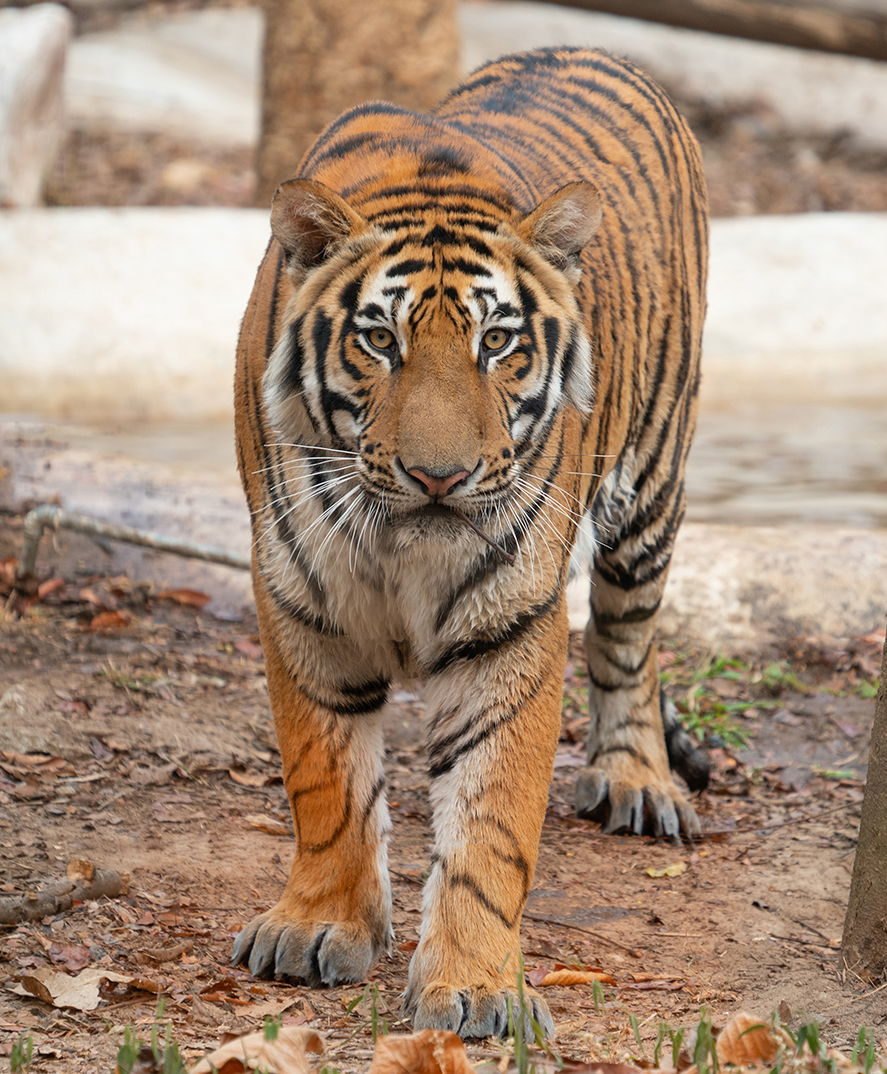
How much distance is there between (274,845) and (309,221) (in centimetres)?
151

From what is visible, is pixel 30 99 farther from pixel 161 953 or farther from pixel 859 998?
pixel 859 998

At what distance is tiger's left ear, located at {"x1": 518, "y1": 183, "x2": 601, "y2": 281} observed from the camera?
2527 millimetres

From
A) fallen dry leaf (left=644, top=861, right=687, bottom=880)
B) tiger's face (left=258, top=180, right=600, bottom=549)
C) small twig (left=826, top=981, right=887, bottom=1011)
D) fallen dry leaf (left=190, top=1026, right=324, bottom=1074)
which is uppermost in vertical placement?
tiger's face (left=258, top=180, right=600, bottom=549)

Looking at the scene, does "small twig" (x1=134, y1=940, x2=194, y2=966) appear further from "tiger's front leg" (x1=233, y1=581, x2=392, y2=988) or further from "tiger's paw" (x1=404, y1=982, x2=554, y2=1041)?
"tiger's paw" (x1=404, y1=982, x2=554, y2=1041)

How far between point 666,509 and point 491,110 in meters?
1.20

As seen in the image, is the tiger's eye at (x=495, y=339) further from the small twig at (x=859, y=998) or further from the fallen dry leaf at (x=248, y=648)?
the fallen dry leaf at (x=248, y=648)

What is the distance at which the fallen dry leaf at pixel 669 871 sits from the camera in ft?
11.0

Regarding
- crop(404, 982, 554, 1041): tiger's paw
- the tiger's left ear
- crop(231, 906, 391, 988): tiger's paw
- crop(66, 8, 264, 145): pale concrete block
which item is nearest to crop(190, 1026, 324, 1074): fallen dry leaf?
crop(404, 982, 554, 1041): tiger's paw

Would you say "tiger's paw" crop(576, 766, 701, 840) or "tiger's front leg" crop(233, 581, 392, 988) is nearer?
"tiger's front leg" crop(233, 581, 392, 988)

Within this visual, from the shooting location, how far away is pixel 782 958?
9.36ft

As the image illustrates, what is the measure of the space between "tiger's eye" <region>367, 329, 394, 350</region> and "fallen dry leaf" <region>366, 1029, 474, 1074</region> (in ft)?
3.83

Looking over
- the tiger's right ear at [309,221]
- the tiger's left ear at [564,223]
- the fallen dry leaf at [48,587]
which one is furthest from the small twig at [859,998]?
the fallen dry leaf at [48,587]

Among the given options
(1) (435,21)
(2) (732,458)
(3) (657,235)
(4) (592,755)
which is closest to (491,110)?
(3) (657,235)

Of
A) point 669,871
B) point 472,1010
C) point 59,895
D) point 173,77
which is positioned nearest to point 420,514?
point 472,1010
